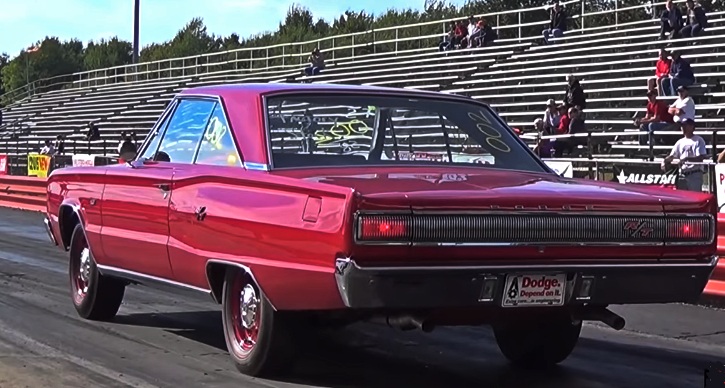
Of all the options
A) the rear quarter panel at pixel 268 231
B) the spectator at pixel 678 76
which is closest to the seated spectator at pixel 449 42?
the spectator at pixel 678 76

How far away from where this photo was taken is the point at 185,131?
737cm

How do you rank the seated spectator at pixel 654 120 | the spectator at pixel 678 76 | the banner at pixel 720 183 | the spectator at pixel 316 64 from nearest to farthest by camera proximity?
1. the banner at pixel 720 183
2. the seated spectator at pixel 654 120
3. the spectator at pixel 678 76
4. the spectator at pixel 316 64

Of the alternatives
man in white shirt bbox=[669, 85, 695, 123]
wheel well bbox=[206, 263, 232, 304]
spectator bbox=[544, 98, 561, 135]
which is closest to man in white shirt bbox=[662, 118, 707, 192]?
man in white shirt bbox=[669, 85, 695, 123]

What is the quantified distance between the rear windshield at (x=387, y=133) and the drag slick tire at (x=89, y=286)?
2228 mm

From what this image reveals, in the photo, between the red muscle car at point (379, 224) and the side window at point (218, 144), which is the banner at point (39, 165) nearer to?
the red muscle car at point (379, 224)

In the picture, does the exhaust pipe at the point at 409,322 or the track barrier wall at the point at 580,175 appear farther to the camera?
the track barrier wall at the point at 580,175

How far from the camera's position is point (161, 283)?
7.07 meters

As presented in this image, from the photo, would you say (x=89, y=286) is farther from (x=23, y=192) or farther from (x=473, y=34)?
(x=473, y=34)

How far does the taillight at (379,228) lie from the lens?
5211mm

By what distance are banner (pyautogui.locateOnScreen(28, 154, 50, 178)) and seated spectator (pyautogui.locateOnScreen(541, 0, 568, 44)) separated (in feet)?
43.0

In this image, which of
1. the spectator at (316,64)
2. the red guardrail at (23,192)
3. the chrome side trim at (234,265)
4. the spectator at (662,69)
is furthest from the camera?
the spectator at (316,64)

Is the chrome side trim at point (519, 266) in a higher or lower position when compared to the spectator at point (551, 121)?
lower

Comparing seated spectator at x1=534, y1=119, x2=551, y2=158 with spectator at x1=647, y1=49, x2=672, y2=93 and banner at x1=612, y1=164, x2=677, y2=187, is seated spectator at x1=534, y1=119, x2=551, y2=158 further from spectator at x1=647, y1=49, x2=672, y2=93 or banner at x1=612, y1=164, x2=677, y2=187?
banner at x1=612, y1=164, x2=677, y2=187

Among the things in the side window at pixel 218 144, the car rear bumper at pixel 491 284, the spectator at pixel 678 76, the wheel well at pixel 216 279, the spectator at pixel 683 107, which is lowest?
the wheel well at pixel 216 279
